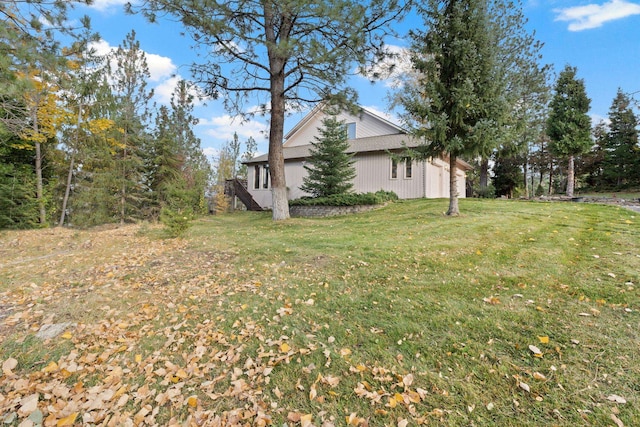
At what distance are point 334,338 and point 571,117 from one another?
20.7 meters

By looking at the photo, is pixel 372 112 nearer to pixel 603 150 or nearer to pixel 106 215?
pixel 106 215

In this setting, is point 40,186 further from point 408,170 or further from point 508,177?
point 508,177

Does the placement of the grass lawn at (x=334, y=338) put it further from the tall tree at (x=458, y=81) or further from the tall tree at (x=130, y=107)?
the tall tree at (x=130, y=107)

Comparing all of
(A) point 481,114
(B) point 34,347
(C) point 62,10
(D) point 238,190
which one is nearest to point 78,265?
(B) point 34,347

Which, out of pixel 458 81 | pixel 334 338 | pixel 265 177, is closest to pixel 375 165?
pixel 458 81

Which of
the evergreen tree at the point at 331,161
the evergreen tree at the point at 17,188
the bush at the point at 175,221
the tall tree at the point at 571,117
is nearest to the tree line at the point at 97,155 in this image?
the evergreen tree at the point at 17,188

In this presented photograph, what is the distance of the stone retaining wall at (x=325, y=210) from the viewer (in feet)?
43.4

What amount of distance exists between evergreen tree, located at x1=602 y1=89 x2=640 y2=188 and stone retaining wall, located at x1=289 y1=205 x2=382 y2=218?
2277cm

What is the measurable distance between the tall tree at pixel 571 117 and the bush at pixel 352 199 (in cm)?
1084

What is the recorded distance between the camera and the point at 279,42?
758cm

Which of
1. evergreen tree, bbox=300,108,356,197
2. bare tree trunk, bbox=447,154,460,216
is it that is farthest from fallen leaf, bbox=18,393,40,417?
evergreen tree, bbox=300,108,356,197

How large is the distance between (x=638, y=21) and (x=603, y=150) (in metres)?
21.6

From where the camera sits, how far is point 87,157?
12.3m

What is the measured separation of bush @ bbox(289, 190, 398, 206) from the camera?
13.0 metres
